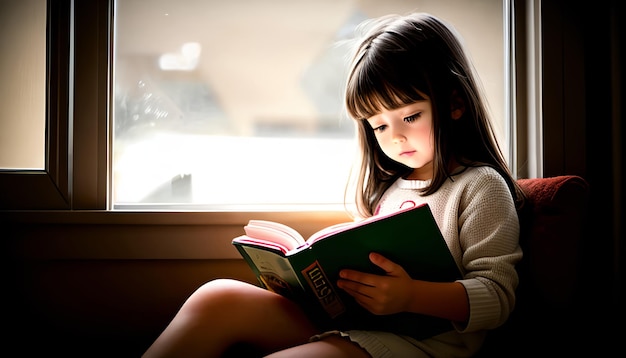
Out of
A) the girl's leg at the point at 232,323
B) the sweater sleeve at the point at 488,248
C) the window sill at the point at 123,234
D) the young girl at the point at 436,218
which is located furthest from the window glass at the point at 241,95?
the sweater sleeve at the point at 488,248

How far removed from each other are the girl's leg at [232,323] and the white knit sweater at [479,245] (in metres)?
0.25

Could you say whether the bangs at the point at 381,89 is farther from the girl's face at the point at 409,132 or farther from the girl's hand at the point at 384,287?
the girl's hand at the point at 384,287

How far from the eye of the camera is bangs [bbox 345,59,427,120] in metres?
0.82

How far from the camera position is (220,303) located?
796 mm

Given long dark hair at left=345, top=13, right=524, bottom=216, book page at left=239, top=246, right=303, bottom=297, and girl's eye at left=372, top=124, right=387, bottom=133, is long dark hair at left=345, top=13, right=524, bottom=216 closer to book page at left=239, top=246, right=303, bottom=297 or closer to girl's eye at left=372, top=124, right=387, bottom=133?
girl's eye at left=372, top=124, right=387, bottom=133

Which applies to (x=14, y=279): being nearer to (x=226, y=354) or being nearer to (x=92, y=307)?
(x=92, y=307)

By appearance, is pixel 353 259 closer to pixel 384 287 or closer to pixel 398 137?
pixel 384 287

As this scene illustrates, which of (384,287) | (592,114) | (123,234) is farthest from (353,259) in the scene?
(592,114)

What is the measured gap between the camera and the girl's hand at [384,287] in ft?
2.19

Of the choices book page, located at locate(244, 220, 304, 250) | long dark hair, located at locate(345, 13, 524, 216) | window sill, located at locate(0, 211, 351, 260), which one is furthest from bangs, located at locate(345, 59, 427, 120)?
window sill, located at locate(0, 211, 351, 260)

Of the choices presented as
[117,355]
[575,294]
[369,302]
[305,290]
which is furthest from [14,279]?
[575,294]

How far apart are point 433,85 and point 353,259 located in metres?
0.38

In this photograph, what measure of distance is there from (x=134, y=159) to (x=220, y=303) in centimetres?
58

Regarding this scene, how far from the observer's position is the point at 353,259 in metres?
0.69
